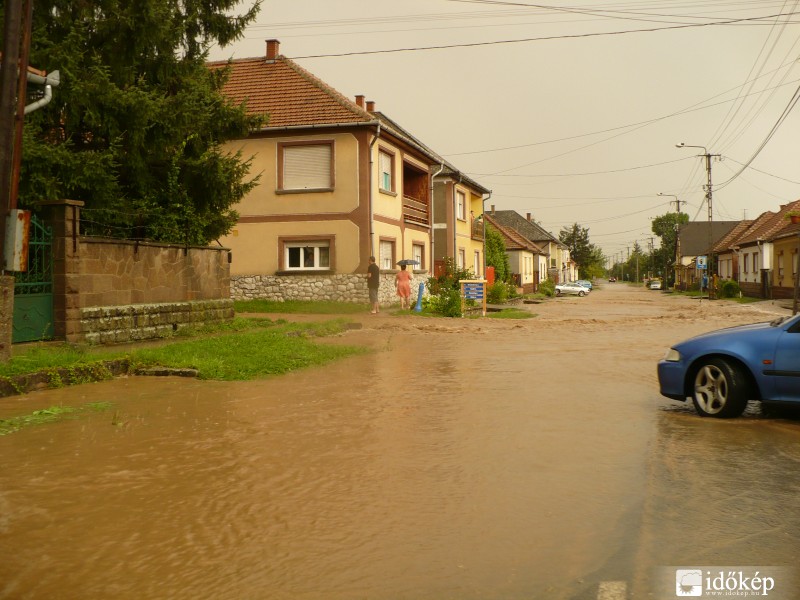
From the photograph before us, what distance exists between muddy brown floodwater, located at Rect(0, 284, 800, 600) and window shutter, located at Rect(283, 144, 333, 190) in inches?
749

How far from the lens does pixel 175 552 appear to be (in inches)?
166

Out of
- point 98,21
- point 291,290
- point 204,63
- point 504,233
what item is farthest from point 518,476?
point 504,233

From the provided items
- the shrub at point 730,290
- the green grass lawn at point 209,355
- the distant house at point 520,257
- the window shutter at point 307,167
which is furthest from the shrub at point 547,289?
the green grass lawn at point 209,355

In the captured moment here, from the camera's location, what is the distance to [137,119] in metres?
15.1

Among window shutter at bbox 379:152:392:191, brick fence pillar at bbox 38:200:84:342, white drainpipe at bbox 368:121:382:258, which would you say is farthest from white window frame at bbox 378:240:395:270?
brick fence pillar at bbox 38:200:84:342

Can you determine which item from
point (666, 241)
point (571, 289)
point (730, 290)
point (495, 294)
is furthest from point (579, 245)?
point (495, 294)

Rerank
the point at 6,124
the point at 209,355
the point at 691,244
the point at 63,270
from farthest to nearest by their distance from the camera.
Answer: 1. the point at 691,244
2. the point at 63,270
3. the point at 209,355
4. the point at 6,124

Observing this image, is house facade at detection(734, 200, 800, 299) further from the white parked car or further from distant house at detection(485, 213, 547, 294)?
distant house at detection(485, 213, 547, 294)

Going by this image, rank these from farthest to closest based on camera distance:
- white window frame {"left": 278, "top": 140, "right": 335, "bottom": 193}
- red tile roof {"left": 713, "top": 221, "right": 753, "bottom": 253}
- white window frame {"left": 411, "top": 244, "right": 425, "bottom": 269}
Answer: red tile roof {"left": 713, "top": 221, "right": 753, "bottom": 253}
white window frame {"left": 411, "top": 244, "right": 425, "bottom": 269}
white window frame {"left": 278, "top": 140, "right": 335, "bottom": 193}

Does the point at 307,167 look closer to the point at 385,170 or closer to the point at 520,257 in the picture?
the point at 385,170

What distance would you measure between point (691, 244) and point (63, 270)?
9395 centimetres

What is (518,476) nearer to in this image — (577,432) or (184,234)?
(577,432)

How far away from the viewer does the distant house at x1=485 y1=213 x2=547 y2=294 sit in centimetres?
7181

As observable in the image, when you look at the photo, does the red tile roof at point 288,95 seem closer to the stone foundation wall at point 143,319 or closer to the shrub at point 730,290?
the stone foundation wall at point 143,319
